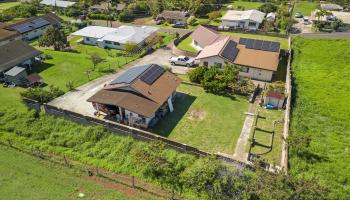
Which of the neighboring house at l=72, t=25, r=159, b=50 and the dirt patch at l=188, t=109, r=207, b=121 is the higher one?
the neighboring house at l=72, t=25, r=159, b=50

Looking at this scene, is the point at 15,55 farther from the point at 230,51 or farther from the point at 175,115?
the point at 230,51

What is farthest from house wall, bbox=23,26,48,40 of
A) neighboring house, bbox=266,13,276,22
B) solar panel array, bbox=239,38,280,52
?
neighboring house, bbox=266,13,276,22

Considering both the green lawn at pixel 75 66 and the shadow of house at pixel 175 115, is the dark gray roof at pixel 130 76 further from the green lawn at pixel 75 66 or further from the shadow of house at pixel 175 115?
the green lawn at pixel 75 66

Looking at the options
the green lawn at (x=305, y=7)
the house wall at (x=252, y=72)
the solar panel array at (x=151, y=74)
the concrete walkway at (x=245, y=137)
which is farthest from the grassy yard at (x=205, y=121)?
the green lawn at (x=305, y=7)

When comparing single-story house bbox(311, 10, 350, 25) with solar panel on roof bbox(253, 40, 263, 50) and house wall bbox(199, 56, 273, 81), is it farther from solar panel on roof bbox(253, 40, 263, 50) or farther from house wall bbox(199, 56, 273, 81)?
house wall bbox(199, 56, 273, 81)

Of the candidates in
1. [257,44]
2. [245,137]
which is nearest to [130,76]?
[245,137]

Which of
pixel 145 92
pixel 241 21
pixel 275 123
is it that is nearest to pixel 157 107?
pixel 145 92
